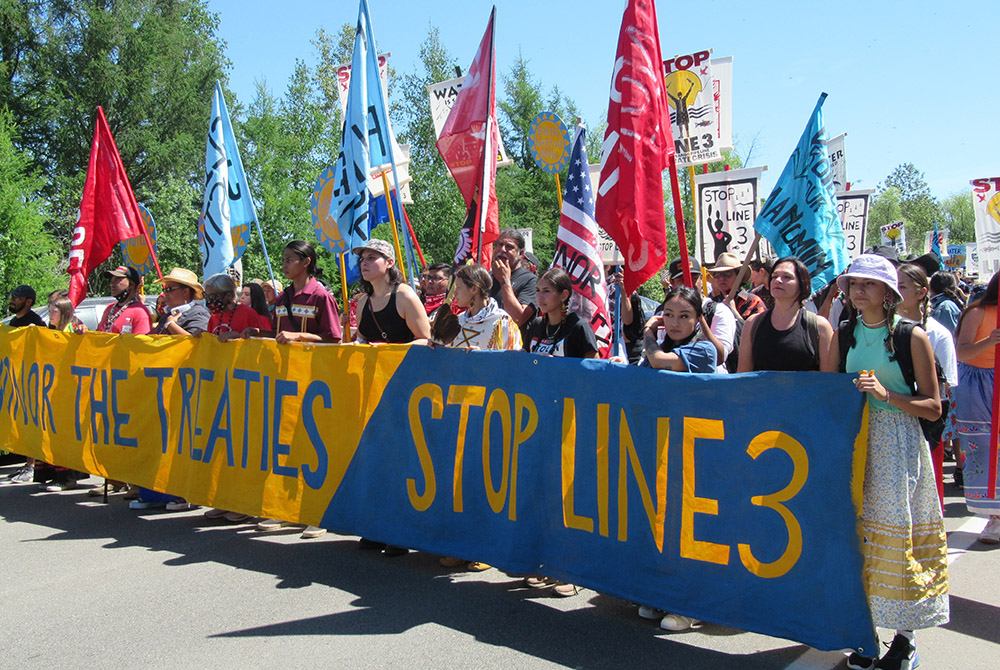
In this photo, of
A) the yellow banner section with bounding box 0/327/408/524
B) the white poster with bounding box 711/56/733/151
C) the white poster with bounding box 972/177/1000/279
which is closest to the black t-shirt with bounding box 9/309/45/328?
the yellow banner section with bounding box 0/327/408/524

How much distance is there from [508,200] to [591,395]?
99.5 feet

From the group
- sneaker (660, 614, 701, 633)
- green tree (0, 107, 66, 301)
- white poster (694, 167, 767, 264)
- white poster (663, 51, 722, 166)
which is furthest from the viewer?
green tree (0, 107, 66, 301)

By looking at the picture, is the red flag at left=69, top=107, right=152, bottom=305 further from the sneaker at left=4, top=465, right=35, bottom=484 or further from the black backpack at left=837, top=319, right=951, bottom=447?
the black backpack at left=837, top=319, right=951, bottom=447

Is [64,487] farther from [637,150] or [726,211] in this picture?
[726,211]

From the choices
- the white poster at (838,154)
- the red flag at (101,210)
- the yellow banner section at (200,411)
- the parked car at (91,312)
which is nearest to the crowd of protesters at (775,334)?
the yellow banner section at (200,411)

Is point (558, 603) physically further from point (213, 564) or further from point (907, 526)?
point (213, 564)

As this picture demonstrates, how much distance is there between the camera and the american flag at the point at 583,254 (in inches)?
221

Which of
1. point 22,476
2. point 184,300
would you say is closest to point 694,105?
point 184,300

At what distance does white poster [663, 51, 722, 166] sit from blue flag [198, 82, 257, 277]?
4.83 m

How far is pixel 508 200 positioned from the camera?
3422cm

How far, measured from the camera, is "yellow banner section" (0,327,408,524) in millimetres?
5621

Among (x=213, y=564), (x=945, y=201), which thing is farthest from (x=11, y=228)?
(x=945, y=201)

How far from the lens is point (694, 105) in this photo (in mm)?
9297

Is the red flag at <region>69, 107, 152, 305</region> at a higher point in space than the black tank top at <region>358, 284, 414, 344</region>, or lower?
higher
